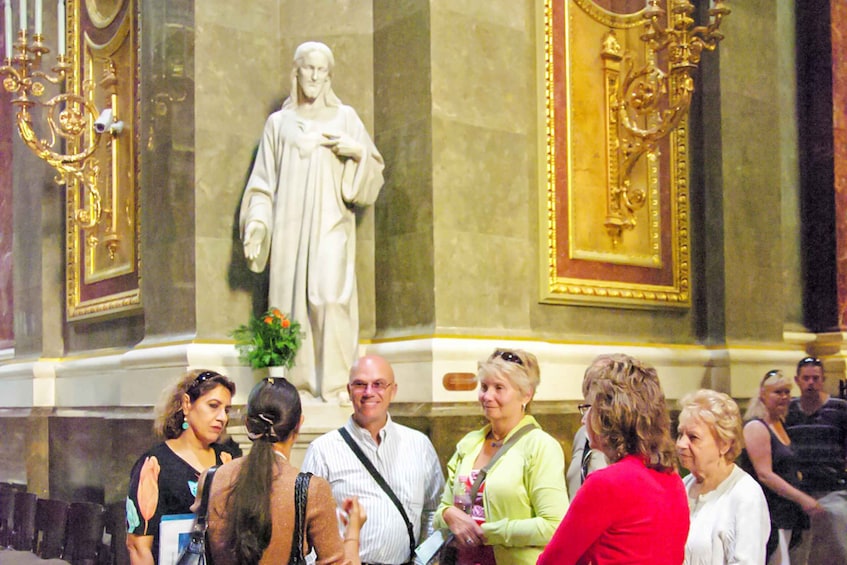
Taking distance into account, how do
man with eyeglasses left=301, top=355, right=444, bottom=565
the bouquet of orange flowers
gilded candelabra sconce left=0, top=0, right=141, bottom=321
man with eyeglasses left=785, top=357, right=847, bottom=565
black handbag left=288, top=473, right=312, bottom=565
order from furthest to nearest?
gilded candelabra sconce left=0, top=0, right=141, bottom=321 < the bouquet of orange flowers < man with eyeglasses left=785, top=357, right=847, bottom=565 < man with eyeglasses left=301, top=355, right=444, bottom=565 < black handbag left=288, top=473, right=312, bottom=565

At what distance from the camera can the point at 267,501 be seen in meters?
3.06

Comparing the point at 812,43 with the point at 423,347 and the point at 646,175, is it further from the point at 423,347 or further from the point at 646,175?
the point at 423,347

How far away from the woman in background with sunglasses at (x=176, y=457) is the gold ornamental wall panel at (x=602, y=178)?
3874 millimetres

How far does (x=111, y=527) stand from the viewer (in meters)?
7.78

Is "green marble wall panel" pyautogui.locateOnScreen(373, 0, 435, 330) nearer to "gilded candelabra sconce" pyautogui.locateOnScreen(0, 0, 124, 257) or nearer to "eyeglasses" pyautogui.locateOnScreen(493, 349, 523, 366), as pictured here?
"eyeglasses" pyautogui.locateOnScreen(493, 349, 523, 366)

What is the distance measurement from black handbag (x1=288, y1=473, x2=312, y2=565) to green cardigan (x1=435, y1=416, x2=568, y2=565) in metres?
1.13

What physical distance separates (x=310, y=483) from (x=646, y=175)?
6.01m

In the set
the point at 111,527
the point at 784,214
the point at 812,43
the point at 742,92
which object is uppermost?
the point at 812,43

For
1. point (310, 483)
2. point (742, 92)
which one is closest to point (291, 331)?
point (310, 483)

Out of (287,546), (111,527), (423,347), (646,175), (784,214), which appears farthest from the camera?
(784,214)

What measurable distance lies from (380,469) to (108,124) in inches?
228

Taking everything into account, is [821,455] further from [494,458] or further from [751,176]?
[751,176]

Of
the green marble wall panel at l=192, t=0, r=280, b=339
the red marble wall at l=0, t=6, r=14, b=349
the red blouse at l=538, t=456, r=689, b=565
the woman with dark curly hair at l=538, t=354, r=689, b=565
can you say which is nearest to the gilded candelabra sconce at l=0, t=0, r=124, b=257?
the green marble wall panel at l=192, t=0, r=280, b=339

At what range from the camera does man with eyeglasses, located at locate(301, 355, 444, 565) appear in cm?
427
